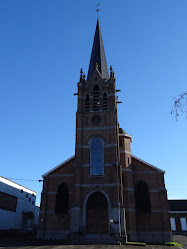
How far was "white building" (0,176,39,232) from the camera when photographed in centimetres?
2930

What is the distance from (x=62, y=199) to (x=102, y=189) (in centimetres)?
499

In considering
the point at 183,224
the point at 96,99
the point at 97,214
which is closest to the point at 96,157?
the point at 97,214

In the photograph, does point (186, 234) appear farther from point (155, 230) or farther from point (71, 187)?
point (71, 187)

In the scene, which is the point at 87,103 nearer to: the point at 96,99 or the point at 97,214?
the point at 96,99

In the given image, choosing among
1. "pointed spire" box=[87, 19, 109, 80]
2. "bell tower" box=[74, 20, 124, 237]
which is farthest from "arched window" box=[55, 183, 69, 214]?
"pointed spire" box=[87, 19, 109, 80]

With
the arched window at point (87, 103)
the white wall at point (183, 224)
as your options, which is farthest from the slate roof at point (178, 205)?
the arched window at point (87, 103)

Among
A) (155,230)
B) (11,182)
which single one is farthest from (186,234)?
(11,182)

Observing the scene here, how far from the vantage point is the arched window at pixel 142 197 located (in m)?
24.5

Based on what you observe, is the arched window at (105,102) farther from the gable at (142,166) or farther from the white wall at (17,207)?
the white wall at (17,207)

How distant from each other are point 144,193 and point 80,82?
16034mm

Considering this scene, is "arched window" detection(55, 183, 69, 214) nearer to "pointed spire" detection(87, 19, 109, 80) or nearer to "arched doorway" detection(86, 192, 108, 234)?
"arched doorway" detection(86, 192, 108, 234)

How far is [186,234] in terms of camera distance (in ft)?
129

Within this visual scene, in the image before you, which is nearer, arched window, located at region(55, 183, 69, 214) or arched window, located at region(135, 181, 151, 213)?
arched window, located at region(135, 181, 151, 213)

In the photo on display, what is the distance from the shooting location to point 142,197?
25031mm
